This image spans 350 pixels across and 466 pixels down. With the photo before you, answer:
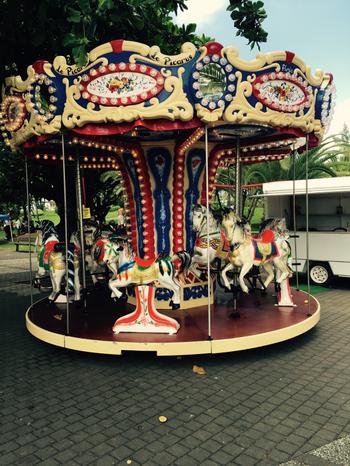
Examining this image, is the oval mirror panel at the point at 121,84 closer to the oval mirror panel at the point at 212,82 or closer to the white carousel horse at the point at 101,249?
the oval mirror panel at the point at 212,82

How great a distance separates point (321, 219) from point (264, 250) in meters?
6.10

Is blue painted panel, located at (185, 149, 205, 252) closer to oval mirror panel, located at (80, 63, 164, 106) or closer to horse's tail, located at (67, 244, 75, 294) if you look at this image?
horse's tail, located at (67, 244, 75, 294)

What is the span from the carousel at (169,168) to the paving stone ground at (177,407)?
1.06ft

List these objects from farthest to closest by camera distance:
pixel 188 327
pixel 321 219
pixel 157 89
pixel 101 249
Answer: pixel 321 219, pixel 101 249, pixel 188 327, pixel 157 89

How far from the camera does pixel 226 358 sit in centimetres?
586

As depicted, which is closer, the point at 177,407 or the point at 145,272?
the point at 177,407

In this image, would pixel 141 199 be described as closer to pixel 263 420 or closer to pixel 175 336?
pixel 175 336

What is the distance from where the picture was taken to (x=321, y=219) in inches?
495

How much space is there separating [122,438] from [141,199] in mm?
4551

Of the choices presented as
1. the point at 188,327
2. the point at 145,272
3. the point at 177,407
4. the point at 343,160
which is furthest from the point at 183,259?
the point at 343,160

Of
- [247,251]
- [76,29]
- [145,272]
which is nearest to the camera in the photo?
[76,29]

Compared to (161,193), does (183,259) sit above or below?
below

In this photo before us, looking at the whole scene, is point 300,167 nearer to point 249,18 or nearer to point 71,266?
point 249,18

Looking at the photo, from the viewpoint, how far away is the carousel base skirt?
222 inches
